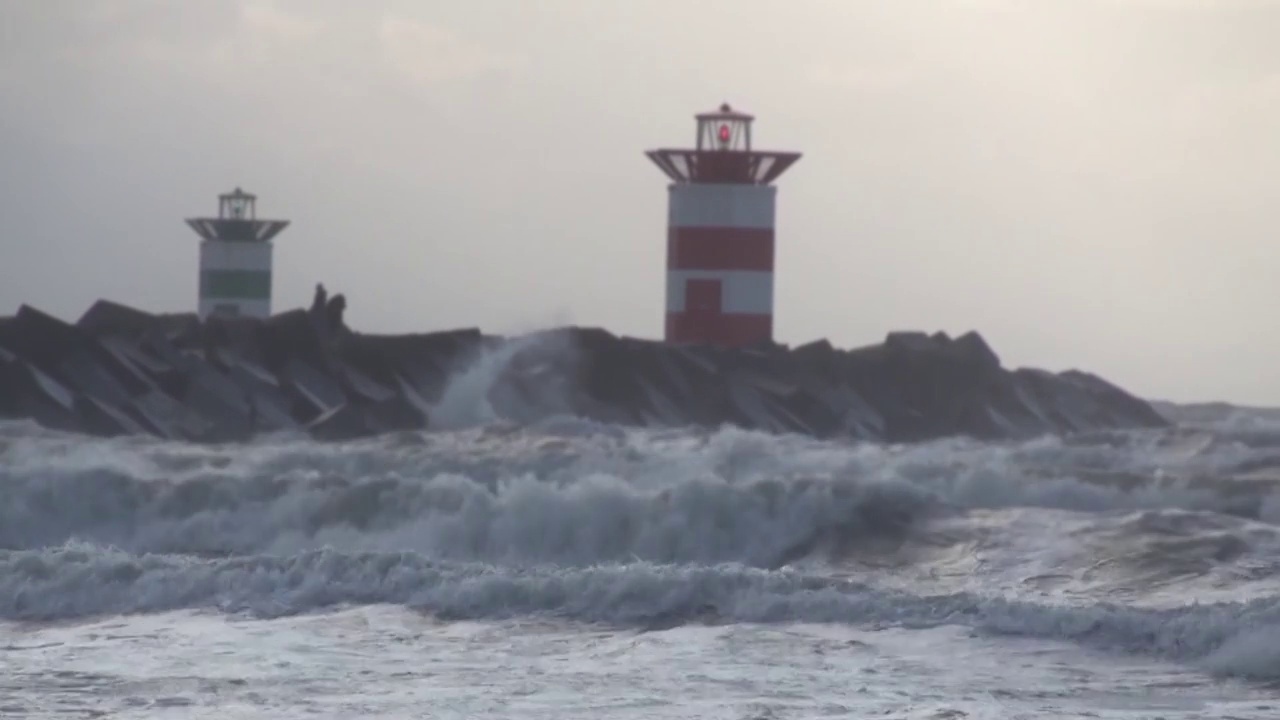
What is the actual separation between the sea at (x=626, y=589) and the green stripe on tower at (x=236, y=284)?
13.9m

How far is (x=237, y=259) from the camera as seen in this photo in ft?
83.3

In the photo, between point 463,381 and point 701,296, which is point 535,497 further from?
point 701,296

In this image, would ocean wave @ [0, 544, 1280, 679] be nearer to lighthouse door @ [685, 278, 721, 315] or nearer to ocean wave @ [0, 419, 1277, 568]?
ocean wave @ [0, 419, 1277, 568]

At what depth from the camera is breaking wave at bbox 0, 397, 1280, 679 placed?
700cm

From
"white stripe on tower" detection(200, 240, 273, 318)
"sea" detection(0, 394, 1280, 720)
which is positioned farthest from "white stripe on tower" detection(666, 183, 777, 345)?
"white stripe on tower" detection(200, 240, 273, 318)

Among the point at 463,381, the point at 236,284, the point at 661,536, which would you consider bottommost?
the point at 661,536

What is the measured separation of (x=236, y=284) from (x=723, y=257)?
34.1ft

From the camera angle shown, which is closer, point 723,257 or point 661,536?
point 661,536

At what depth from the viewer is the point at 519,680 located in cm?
599

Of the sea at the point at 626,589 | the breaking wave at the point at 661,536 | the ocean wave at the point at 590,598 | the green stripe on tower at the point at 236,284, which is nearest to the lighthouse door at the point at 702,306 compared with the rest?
the breaking wave at the point at 661,536

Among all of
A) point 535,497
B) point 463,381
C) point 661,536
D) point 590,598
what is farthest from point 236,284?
point 590,598

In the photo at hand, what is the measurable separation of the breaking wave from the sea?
0.02 metres

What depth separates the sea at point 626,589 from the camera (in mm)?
5801

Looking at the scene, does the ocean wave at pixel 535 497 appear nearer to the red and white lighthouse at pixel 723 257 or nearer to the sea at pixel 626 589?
the sea at pixel 626 589
